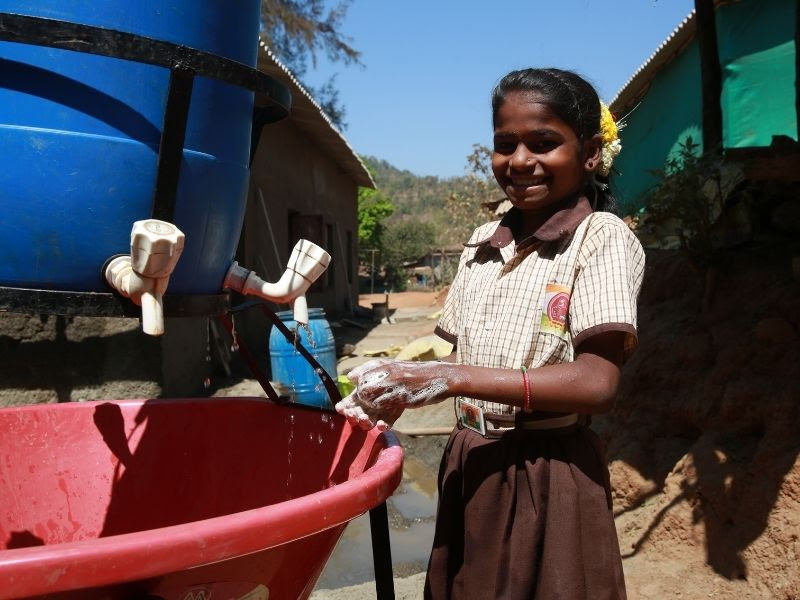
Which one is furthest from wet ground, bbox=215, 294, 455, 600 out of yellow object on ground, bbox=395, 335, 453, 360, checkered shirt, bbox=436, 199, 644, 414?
checkered shirt, bbox=436, 199, 644, 414

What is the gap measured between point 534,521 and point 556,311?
15.8 inches

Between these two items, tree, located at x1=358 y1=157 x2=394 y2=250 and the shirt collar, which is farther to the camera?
tree, located at x1=358 y1=157 x2=394 y2=250

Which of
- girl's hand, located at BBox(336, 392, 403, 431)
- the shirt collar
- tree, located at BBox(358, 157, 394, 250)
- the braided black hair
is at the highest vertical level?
tree, located at BBox(358, 157, 394, 250)

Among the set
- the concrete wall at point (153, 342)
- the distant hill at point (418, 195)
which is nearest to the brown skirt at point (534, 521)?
the concrete wall at point (153, 342)

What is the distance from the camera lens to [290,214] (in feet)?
32.2

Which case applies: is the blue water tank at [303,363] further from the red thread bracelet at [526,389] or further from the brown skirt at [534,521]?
the red thread bracelet at [526,389]

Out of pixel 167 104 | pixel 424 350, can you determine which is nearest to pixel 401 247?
pixel 424 350

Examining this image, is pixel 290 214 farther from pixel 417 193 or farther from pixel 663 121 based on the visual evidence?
pixel 417 193

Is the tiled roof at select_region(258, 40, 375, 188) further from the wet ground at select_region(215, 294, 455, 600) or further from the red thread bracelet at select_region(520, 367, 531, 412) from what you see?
the red thread bracelet at select_region(520, 367, 531, 412)

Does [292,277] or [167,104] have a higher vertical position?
[167,104]

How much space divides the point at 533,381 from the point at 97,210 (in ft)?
2.47

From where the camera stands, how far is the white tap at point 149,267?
99 cm

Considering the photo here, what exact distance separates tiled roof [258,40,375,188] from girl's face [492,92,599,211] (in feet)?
13.2

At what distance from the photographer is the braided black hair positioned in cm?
138
